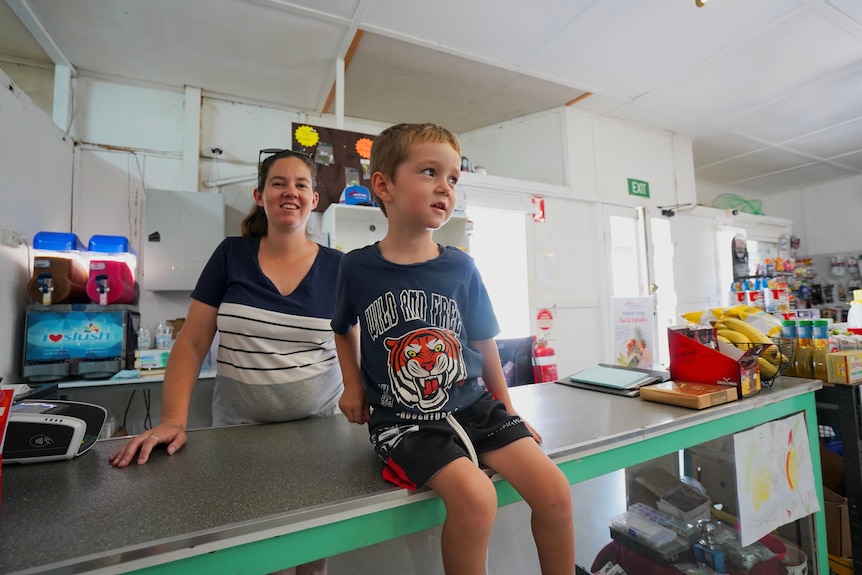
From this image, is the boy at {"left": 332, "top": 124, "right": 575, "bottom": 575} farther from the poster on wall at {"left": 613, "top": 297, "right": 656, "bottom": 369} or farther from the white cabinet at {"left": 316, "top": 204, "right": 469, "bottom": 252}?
the poster on wall at {"left": 613, "top": 297, "right": 656, "bottom": 369}

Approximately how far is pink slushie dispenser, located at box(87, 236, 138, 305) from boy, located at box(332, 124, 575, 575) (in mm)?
2103

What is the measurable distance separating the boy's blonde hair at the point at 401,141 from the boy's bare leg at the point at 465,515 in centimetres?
A: 59

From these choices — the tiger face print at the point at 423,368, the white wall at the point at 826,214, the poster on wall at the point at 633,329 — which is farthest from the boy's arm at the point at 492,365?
the white wall at the point at 826,214

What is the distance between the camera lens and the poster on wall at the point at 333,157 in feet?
7.76

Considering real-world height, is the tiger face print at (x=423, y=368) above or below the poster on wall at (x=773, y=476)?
above

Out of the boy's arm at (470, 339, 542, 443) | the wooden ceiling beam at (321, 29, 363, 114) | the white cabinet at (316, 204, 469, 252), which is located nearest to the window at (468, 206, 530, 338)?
the white cabinet at (316, 204, 469, 252)

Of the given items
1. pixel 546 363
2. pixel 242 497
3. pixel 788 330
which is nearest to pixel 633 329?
pixel 546 363

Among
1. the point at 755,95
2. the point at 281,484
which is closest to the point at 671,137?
the point at 755,95

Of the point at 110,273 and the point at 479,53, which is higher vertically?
the point at 479,53

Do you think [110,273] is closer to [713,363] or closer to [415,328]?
[415,328]

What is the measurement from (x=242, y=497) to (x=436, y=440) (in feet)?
1.00

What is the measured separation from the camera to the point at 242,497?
58 cm

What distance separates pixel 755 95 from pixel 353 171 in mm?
3430

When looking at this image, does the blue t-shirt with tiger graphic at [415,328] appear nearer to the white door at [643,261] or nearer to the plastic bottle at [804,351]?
the plastic bottle at [804,351]
